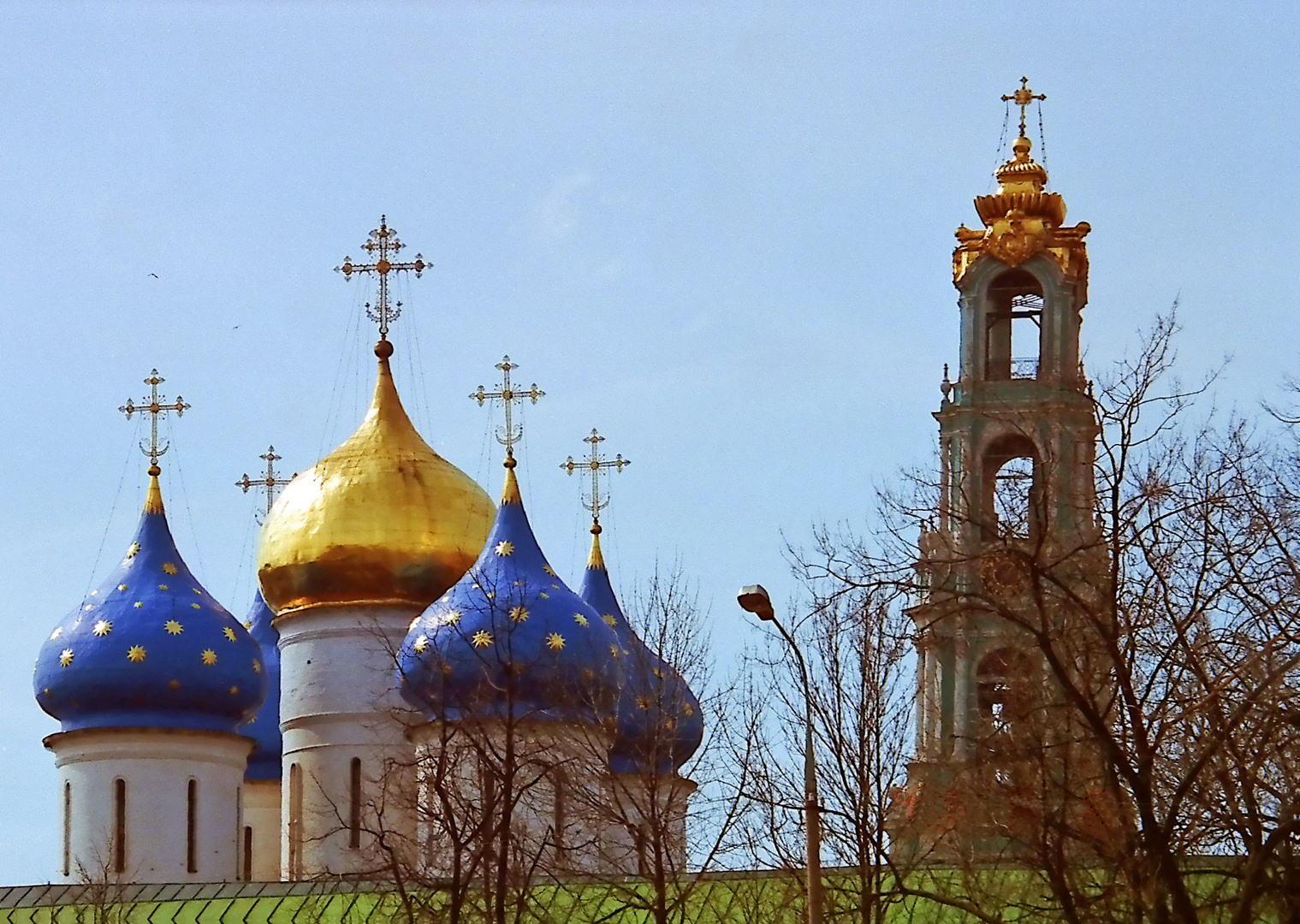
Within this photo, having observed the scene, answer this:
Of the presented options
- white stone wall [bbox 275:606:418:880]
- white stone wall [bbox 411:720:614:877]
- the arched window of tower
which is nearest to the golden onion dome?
white stone wall [bbox 275:606:418:880]

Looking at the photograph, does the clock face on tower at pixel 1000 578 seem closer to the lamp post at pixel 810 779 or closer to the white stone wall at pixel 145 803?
the lamp post at pixel 810 779

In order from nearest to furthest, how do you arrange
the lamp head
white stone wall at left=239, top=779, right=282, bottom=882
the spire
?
the lamp head → the spire → white stone wall at left=239, top=779, right=282, bottom=882

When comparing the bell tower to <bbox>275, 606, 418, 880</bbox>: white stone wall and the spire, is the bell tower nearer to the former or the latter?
the spire

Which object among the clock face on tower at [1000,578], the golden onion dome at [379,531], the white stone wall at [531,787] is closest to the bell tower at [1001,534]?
the clock face on tower at [1000,578]

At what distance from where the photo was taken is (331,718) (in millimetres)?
35812

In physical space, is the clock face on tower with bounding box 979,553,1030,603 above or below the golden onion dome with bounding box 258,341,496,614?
below

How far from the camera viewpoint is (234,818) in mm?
35438

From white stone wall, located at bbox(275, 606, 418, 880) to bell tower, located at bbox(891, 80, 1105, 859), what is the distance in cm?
683

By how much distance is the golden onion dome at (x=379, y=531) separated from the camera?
3584 centimetres

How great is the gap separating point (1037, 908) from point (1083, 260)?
16.3 m

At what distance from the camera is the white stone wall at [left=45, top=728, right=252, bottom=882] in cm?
3484

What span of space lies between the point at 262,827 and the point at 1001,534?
22657mm

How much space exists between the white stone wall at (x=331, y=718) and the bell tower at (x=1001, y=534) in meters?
6.83

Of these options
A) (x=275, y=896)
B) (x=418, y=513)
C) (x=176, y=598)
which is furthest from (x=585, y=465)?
(x=275, y=896)
